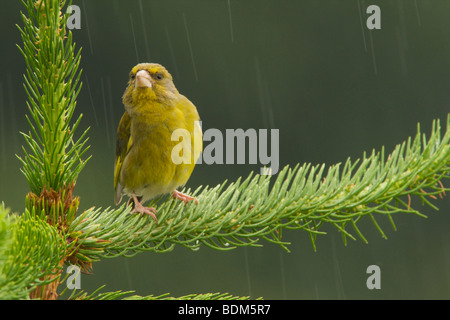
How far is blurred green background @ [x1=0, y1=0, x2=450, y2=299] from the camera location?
36.9 ft

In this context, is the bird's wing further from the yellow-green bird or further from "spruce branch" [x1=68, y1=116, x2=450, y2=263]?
"spruce branch" [x1=68, y1=116, x2=450, y2=263]

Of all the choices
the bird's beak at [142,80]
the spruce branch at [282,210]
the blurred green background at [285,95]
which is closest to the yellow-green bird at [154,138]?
the bird's beak at [142,80]

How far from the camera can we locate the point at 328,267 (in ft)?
38.1

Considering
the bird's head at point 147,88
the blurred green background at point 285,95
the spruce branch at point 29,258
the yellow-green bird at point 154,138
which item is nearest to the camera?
the spruce branch at point 29,258

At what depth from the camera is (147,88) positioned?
10.8ft

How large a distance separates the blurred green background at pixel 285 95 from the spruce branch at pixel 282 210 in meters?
8.40

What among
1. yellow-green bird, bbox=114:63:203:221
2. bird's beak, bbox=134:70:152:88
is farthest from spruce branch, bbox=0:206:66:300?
bird's beak, bbox=134:70:152:88

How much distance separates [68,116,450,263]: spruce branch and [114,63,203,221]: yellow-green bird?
3.30ft

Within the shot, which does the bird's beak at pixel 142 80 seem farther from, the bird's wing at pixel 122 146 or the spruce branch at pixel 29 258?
the spruce branch at pixel 29 258

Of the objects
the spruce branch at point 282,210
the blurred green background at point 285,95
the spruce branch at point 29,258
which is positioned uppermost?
the blurred green background at point 285,95

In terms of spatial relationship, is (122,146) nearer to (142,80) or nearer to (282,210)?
(142,80)

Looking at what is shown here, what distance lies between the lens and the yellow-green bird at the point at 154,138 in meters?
3.17

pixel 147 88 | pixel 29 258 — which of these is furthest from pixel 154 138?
pixel 29 258

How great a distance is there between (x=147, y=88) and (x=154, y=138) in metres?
0.28
